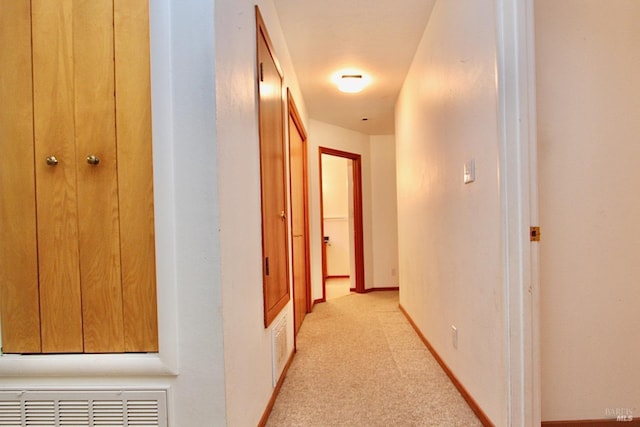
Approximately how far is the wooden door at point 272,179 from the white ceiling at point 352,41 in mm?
469

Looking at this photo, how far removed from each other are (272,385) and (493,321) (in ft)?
3.93

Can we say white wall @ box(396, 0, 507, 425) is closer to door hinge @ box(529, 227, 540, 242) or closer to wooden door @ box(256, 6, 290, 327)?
door hinge @ box(529, 227, 540, 242)

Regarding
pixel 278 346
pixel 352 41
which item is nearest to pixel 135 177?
pixel 278 346

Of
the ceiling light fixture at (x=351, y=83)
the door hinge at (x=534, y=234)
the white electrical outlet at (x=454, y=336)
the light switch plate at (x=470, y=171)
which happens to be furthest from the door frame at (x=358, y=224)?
the door hinge at (x=534, y=234)

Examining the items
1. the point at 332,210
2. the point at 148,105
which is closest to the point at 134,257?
the point at 148,105

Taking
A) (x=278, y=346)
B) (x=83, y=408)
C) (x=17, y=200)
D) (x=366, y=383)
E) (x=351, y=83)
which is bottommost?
(x=366, y=383)

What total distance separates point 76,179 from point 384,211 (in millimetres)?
4359

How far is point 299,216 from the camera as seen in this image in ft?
11.1

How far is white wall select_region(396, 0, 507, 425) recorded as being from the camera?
1436 millimetres

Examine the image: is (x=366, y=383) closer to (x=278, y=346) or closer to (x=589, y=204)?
(x=278, y=346)

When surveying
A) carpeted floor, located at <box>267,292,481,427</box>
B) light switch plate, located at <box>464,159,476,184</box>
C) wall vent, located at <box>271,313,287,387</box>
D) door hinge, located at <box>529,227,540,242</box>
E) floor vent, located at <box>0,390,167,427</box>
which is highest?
light switch plate, located at <box>464,159,476,184</box>

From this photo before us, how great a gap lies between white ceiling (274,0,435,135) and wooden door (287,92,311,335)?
1.41ft

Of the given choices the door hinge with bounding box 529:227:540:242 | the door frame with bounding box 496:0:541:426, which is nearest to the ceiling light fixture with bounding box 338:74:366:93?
the door frame with bounding box 496:0:541:426

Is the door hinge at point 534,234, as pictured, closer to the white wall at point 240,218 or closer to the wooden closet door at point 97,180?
the white wall at point 240,218
